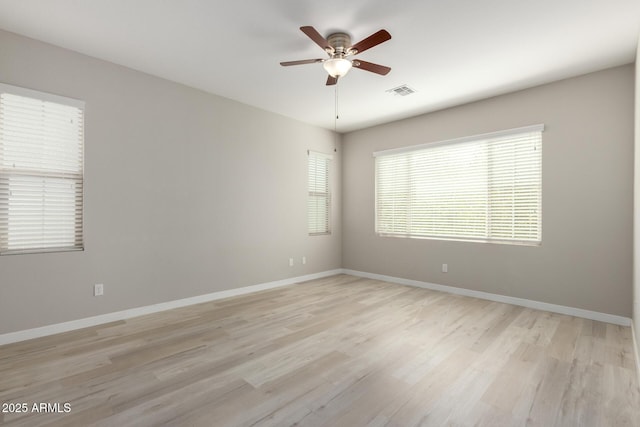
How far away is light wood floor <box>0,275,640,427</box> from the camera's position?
185cm

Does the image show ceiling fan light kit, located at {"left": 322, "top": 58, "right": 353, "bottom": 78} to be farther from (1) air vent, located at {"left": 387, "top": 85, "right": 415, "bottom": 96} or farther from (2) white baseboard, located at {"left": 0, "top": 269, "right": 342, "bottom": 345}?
(2) white baseboard, located at {"left": 0, "top": 269, "right": 342, "bottom": 345}

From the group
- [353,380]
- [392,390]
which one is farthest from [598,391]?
[353,380]

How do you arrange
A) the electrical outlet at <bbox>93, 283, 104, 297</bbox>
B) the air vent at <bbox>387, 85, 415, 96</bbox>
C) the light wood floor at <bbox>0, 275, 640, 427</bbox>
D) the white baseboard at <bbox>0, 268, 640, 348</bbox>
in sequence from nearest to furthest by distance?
the light wood floor at <bbox>0, 275, 640, 427</bbox>, the white baseboard at <bbox>0, 268, 640, 348</bbox>, the electrical outlet at <bbox>93, 283, 104, 297</bbox>, the air vent at <bbox>387, 85, 415, 96</bbox>

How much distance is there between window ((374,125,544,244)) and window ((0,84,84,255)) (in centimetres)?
448

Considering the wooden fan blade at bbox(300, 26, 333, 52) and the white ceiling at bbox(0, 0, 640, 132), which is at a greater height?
the white ceiling at bbox(0, 0, 640, 132)

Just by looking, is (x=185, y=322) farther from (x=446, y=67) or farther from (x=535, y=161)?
(x=535, y=161)

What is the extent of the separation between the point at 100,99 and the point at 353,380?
12.4 feet

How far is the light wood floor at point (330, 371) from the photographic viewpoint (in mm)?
1853

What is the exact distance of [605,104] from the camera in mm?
3520

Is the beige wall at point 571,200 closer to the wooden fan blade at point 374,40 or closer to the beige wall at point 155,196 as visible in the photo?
the wooden fan blade at point 374,40

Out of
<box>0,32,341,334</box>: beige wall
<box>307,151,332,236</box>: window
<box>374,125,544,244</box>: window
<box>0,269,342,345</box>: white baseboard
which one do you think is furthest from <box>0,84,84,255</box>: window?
<box>374,125,544,244</box>: window

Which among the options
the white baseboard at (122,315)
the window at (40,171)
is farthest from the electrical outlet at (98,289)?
the window at (40,171)

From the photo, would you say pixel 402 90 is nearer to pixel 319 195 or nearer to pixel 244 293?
pixel 319 195

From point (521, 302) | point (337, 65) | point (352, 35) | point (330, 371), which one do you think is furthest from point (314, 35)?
point (521, 302)
